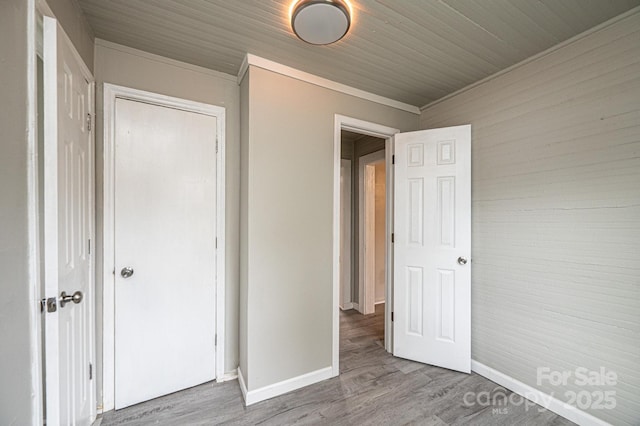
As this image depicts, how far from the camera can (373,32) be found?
158 centimetres

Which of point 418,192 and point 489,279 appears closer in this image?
point 489,279

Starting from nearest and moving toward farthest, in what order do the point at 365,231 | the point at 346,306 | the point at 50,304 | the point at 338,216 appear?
1. the point at 50,304
2. the point at 338,216
3. the point at 365,231
4. the point at 346,306

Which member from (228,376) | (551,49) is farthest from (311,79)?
(228,376)

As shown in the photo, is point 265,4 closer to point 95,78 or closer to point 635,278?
point 95,78

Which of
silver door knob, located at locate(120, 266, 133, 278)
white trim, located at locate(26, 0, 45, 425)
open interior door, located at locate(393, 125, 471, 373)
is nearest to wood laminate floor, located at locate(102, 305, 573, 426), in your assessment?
open interior door, located at locate(393, 125, 471, 373)

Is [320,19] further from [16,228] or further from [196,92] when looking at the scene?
[16,228]

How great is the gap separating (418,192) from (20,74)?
2.46 meters

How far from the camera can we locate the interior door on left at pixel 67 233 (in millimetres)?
997

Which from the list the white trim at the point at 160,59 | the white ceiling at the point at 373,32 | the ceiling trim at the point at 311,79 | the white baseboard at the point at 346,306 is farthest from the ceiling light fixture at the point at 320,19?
the white baseboard at the point at 346,306

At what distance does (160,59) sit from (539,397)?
3.65m

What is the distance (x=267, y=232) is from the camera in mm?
1851

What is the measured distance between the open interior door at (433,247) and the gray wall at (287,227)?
0.77 meters

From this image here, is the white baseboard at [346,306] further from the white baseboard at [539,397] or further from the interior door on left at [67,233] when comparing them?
the interior door on left at [67,233]

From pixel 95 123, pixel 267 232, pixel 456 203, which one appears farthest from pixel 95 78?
pixel 456 203
